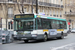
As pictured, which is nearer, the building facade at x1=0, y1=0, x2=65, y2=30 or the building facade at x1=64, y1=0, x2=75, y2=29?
the building facade at x1=0, y1=0, x2=65, y2=30

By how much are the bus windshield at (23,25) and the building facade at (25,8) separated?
1516 centimetres

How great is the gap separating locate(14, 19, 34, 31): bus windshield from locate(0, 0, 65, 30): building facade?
1516 cm

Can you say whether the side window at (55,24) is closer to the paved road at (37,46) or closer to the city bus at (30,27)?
the city bus at (30,27)

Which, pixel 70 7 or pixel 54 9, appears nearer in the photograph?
pixel 54 9

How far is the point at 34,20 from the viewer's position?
1750cm

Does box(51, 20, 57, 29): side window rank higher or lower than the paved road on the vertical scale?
higher

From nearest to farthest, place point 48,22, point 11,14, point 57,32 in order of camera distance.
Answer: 1. point 48,22
2. point 57,32
3. point 11,14

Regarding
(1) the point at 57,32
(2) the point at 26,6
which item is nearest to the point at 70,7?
(2) the point at 26,6

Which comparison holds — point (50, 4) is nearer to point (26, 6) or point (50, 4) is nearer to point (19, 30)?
point (26, 6)

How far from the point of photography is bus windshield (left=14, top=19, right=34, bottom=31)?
1748 centimetres

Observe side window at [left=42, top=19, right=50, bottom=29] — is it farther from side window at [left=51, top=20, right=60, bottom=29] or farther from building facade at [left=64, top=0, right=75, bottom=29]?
building facade at [left=64, top=0, right=75, bottom=29]

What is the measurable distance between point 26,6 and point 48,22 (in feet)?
81.4

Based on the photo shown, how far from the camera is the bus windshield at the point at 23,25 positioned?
17.5m

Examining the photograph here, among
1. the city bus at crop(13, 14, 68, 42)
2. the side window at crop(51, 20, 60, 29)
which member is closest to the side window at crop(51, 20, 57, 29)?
the side window at crop(51, 20, 60, 29)
